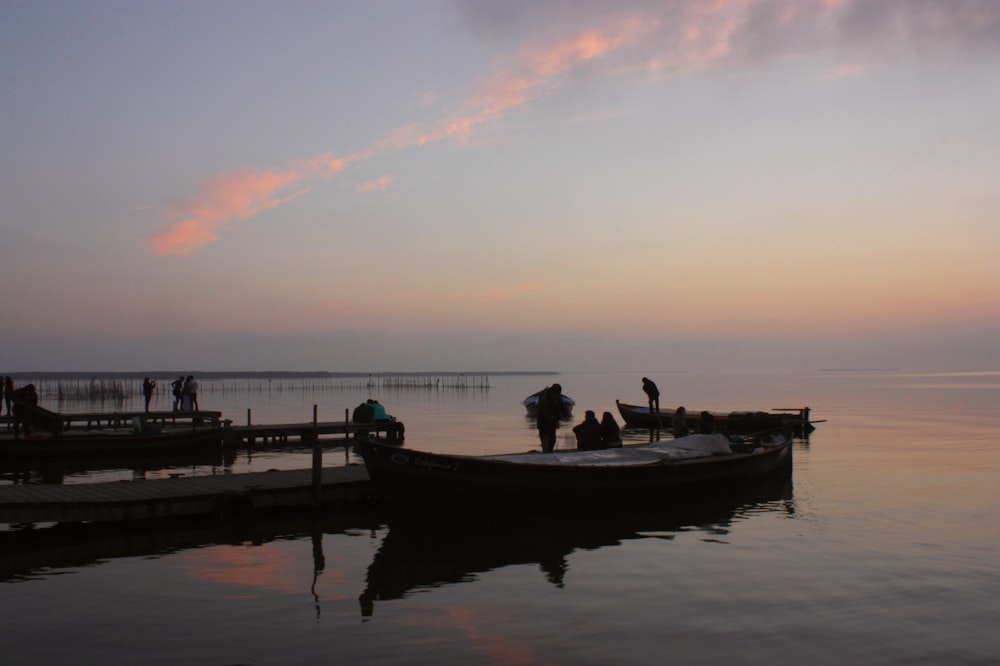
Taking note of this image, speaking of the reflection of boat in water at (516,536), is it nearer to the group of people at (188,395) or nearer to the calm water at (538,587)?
the calm water at (538,587)

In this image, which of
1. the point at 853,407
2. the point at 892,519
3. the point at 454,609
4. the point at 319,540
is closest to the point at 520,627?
the point at 454,609

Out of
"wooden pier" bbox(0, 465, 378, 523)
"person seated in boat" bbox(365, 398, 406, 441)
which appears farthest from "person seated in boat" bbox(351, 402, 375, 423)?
"wooden pier" bbox(0, 465, 378, 523)

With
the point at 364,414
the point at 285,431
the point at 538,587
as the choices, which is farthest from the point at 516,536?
the point at 364,414

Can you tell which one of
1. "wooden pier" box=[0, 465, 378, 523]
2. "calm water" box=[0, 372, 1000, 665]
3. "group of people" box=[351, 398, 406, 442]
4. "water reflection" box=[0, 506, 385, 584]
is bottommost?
"calm water" box=[0, 372, 1000, 665]

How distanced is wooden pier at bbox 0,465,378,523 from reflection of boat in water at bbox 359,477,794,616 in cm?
178

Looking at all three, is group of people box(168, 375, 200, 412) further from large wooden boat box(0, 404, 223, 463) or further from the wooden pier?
the wooden pier

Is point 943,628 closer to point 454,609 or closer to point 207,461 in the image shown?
point 454,609

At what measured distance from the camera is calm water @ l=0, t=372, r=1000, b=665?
30.6 ft

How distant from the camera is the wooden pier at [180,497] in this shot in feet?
47.9

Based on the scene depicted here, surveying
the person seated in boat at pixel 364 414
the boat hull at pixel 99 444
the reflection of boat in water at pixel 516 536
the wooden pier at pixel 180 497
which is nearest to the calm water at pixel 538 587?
the reflection of boat in water at pixel 516 536

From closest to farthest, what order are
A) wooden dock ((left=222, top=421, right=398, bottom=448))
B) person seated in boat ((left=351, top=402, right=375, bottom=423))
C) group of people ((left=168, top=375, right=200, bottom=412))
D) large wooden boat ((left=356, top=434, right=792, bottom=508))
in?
1. large wooden boat ((left=356, top=434, right=792, bottom=508))
2. wooden dock ((left=222, top=421, right=398, bottom=448))
3. person seated in boat ((left=351, top=402, right=375, bottom=423))
4. group of people ((left=168, top=375, right=200, bottom=412))

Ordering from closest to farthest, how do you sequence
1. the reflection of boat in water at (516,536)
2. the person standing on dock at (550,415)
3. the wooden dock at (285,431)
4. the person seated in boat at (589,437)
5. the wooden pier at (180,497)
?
1. the reflection of boat in water at (516,536)
2. the wooden pier at (180,497)
3. the person seated in boat at (589,437)
4. the person standing on dock at (550,415)
5. the wooden dock at (285,431)

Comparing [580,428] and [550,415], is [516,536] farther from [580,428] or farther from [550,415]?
[550,415]

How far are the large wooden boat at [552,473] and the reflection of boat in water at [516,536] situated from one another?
443mm
